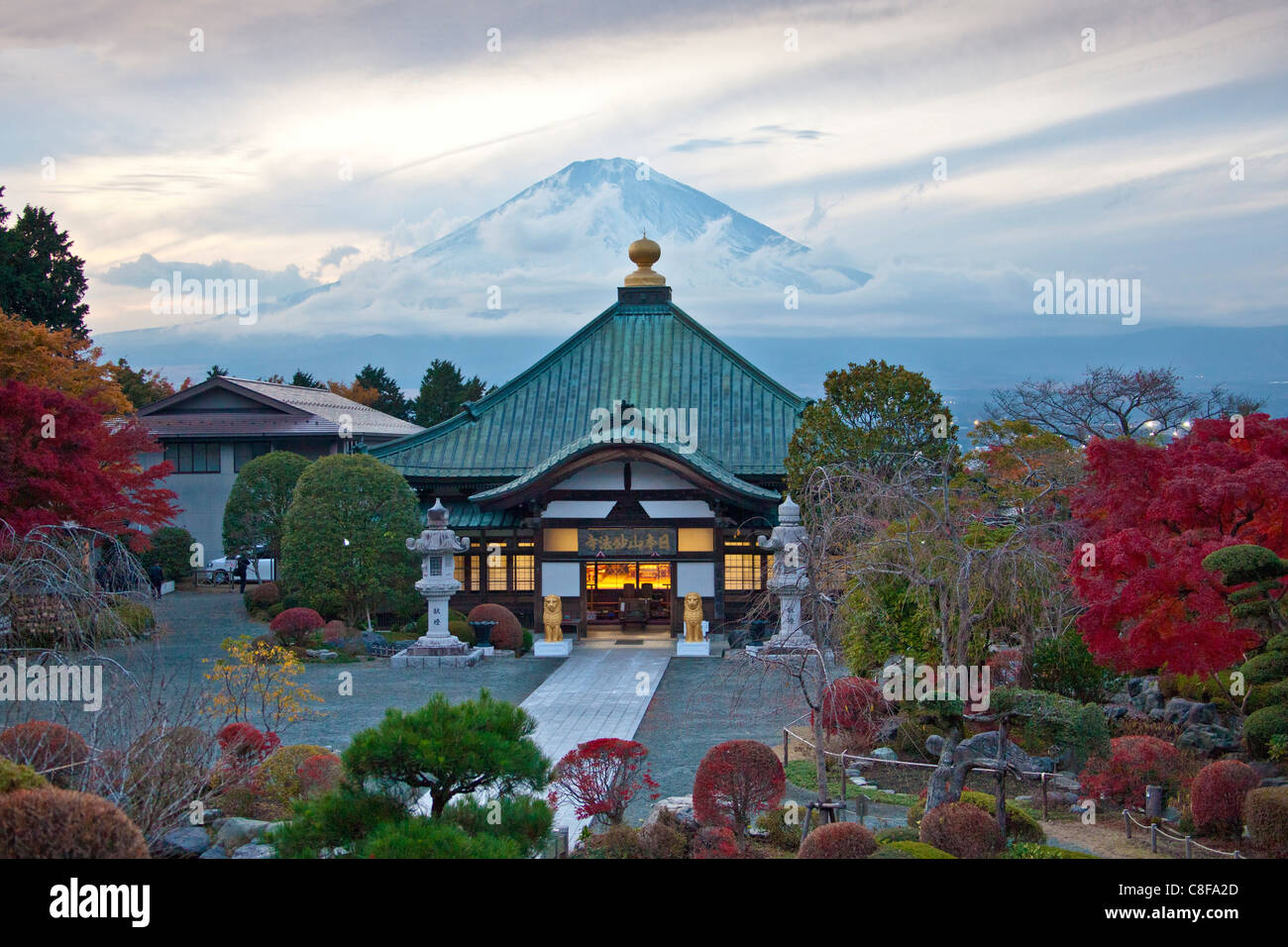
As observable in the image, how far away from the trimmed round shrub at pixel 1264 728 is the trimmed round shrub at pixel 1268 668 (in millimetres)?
450

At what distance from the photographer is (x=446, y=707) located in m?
10.0

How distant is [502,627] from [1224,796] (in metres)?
17.4

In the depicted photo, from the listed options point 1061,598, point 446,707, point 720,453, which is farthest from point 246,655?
point 720,453

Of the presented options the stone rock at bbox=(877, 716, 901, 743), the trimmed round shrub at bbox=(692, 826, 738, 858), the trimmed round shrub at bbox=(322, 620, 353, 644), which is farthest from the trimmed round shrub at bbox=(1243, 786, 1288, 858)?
the trimmed round shrub at bbox=(322, 620, 353, 644)

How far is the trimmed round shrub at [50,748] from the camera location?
35.4ft

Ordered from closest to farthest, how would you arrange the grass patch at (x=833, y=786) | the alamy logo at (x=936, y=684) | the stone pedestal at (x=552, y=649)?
1. the grass patch at (x=833, y=786)
2. the alamy logo at (x=936, y=684)
3. the stone pedestal at (x=552, y=649)

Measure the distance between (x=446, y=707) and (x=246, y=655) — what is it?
6.14m

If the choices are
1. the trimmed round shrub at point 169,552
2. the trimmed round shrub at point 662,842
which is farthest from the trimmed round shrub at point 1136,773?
the trimmed round shrub at point 169,552

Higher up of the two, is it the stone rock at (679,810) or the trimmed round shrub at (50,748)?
the trimmed round shrub at (50,748)

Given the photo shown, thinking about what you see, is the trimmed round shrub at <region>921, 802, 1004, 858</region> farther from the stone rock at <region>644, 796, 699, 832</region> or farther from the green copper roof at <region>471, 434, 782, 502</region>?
the green copper roof at <region>471, 434, 782, 502</region>

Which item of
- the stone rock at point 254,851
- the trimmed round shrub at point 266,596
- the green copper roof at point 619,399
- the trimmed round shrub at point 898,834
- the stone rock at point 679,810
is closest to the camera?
the stone rock at point 254,851

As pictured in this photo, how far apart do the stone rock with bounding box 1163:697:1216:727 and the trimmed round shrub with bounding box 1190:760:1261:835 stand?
3436 mm

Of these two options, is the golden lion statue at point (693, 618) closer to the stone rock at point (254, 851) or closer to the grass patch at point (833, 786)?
the grass patch at point (833, 786)

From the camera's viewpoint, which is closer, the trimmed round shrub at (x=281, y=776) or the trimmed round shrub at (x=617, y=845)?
the trimmed round shrub at (x=617, y=845)
